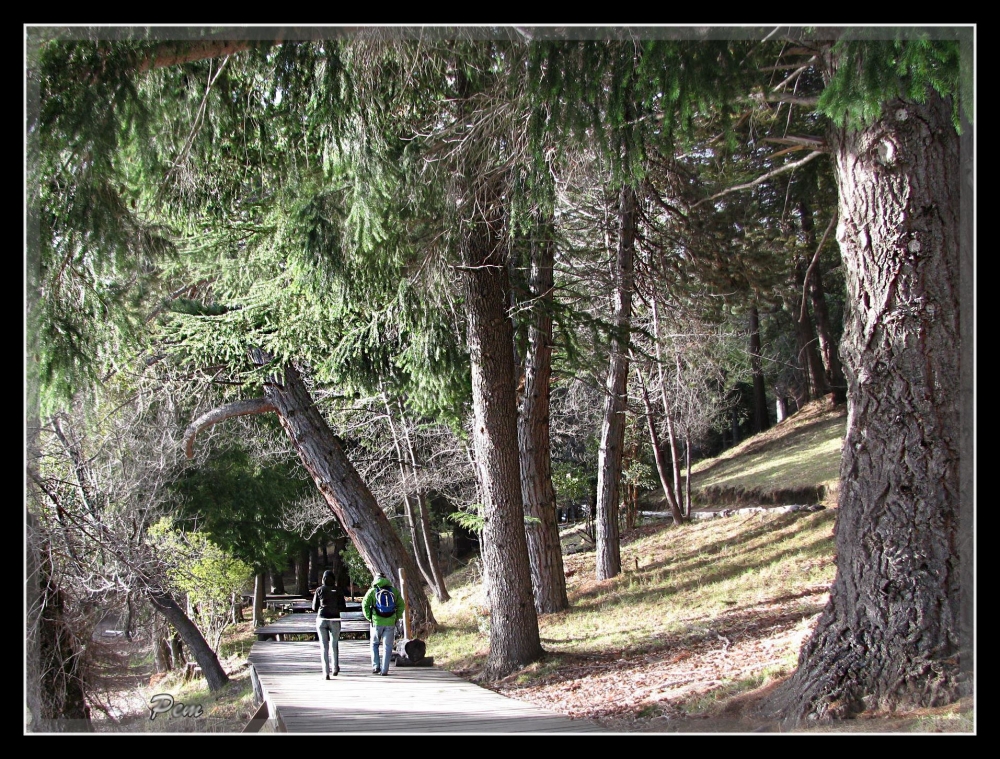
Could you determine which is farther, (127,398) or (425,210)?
(127,398)

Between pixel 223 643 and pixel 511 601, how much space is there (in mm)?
11119

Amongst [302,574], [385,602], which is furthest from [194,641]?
[302,574]

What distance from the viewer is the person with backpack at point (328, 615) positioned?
326 inches

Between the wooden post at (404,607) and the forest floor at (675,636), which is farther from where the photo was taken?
the wooden post at (404,607)

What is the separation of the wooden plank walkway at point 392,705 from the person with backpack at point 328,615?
22cm

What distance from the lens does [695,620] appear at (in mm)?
9742

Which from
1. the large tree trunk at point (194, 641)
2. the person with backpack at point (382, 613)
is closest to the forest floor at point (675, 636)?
the large tree trunk at point (194, 641)

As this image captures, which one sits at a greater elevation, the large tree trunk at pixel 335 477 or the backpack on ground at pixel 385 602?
the large tree trunk at pixel 335 477

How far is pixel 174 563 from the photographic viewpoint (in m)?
13.3

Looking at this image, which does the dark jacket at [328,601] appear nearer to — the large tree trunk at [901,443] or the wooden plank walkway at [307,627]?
the wooden plank walkway at [307,627]

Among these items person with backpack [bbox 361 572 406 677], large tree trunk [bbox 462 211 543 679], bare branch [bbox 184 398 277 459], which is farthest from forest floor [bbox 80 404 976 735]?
bare branch [bbox 184 398 277 459]

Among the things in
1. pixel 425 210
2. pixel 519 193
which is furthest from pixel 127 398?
pixel 519 193
